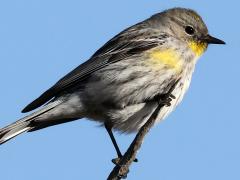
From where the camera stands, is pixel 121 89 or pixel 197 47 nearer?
pixel 121 89

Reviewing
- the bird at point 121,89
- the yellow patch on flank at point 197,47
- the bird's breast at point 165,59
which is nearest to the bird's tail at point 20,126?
the bird at point 121,89

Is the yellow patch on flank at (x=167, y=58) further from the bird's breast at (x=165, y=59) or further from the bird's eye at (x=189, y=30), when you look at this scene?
the bird's eye at (x=189, y=30)

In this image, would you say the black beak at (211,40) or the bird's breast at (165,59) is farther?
the black beak at (211,40)

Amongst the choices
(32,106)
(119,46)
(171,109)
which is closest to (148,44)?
(119,46)

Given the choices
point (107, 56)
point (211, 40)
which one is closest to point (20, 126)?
point (107, 56)

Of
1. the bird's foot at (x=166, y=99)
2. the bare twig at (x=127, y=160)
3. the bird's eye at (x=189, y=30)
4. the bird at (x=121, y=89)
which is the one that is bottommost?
the bare twig at (x=127, y=160)

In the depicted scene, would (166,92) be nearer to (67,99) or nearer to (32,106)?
(67,99)

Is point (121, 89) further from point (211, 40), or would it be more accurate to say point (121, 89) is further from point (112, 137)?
point (211, 40)

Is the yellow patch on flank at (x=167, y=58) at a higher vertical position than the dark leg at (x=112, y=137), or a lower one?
higher
